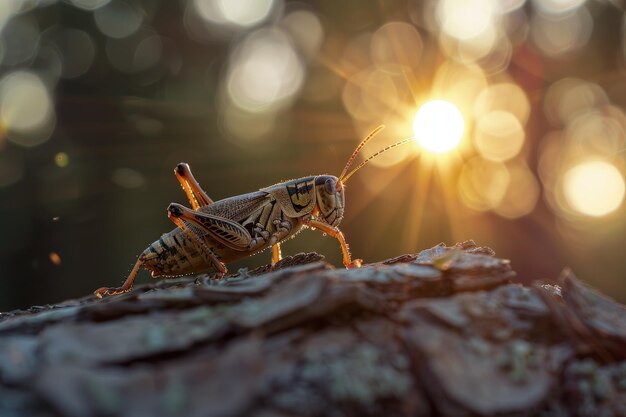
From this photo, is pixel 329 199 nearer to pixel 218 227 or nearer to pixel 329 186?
pixel 329 186

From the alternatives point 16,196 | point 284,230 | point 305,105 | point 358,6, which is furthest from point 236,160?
point 284,230

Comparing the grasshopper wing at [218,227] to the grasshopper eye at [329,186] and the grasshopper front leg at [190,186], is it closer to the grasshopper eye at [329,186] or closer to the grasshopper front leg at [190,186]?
the grasshopper front leg at [190,186]

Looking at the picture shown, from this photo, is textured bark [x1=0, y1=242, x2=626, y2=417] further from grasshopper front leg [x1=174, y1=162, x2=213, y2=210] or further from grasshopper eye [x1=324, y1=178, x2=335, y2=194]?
grasshopper front leg [x1=174, y1=162, x2=213, y2=210]

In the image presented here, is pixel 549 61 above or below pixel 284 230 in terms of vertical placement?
above

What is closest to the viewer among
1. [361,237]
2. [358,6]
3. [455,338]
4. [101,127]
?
[455,338]

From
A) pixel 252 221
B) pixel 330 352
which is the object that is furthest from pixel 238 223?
pixel 330 352

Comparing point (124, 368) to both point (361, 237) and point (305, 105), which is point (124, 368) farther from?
point (305, 105)

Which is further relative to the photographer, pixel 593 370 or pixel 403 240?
pixel 403 240

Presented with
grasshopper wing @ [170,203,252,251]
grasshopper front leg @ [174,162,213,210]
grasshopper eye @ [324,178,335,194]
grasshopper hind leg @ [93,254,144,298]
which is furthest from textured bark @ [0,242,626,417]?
grasshopper front leg @ [174,162,213,210]
